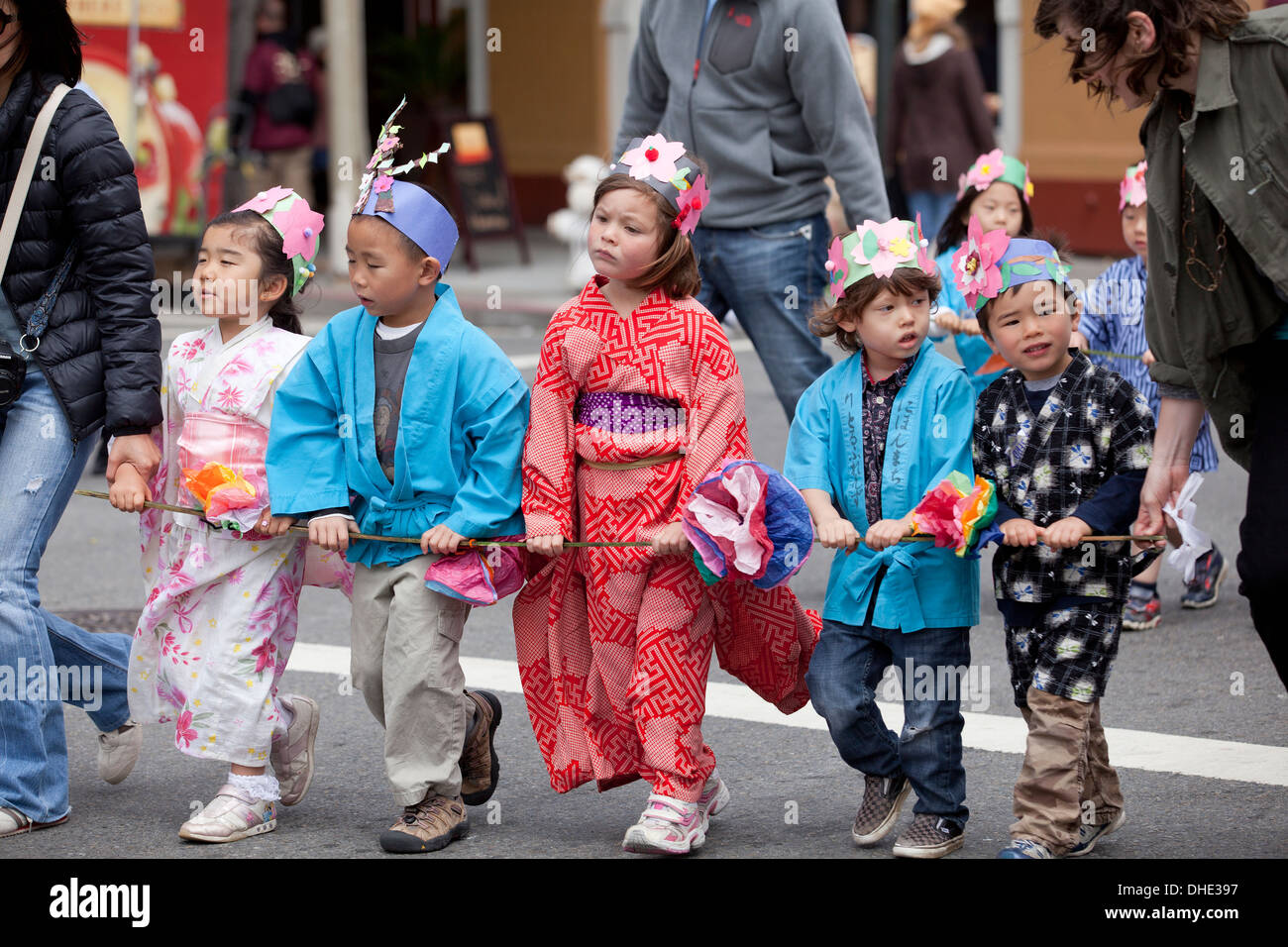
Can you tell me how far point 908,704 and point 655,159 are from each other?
1465mm

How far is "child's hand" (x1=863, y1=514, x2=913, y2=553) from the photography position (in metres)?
4.15

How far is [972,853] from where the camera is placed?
14.1 feet

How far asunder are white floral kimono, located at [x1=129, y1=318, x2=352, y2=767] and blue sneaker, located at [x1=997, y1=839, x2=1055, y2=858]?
184 centimetres

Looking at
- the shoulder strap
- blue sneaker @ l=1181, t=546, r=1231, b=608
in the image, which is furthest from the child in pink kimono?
blue sneaker @ l=1181, t=546, r=1231, b=608

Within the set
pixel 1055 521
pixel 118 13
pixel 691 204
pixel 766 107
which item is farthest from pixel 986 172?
pixel 118 13

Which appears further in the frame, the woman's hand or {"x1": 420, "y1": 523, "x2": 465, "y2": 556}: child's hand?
the woman's hand

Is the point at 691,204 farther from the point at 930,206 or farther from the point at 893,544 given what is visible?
the point at 930,206

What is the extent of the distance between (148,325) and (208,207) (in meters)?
11.6

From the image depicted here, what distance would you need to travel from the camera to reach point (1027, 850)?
13.5ft

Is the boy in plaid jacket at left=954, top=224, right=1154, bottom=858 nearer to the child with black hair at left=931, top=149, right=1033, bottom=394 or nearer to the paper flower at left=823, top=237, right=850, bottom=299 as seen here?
the paper flower at left=823, top=237, right=850, bottom=299

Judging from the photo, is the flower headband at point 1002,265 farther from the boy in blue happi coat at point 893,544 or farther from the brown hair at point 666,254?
the brown hair at point 666,254

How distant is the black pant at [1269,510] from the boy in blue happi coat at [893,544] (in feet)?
2.22

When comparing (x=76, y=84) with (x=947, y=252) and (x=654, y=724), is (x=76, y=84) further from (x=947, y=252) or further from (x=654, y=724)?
(x=947, y=252)

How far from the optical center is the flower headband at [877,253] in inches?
174
